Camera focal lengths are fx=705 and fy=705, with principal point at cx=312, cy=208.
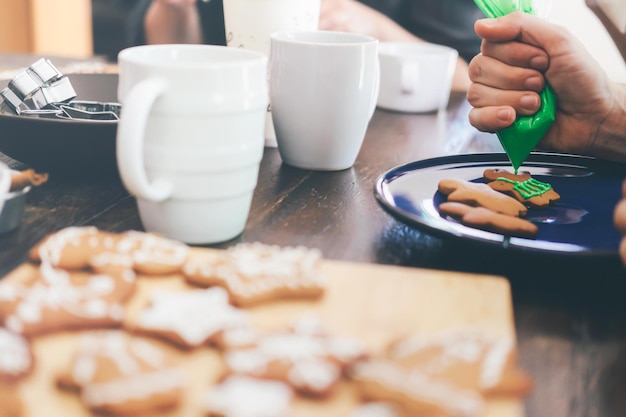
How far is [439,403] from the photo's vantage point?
0.41 meters

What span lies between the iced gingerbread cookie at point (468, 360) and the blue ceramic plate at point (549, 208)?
0.17 m

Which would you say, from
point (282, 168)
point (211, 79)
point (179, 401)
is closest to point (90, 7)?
point (282, 168)

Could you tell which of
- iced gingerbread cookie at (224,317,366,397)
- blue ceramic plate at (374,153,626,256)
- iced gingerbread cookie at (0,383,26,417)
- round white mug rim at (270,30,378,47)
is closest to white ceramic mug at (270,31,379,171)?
round white mug rim at (270,30,378,47)

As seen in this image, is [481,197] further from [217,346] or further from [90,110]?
[90,110]

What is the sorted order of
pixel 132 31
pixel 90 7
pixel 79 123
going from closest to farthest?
pixel 79 123 < pixel 132 31 < pixel 90 7

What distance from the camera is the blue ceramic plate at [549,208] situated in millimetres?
672

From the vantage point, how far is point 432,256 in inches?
27.8

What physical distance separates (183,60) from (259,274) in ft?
0.98

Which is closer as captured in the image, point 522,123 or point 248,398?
point 248,398

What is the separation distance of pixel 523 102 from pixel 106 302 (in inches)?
24.5

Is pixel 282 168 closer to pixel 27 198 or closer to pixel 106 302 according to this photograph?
pixel 27 198

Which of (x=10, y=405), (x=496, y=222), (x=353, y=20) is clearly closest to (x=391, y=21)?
(x=353, y=20)

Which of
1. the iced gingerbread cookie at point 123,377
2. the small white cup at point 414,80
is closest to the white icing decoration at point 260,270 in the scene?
the iced gingerbread cookie at point 123,377

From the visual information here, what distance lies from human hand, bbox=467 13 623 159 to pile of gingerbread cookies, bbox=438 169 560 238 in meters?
0.10
